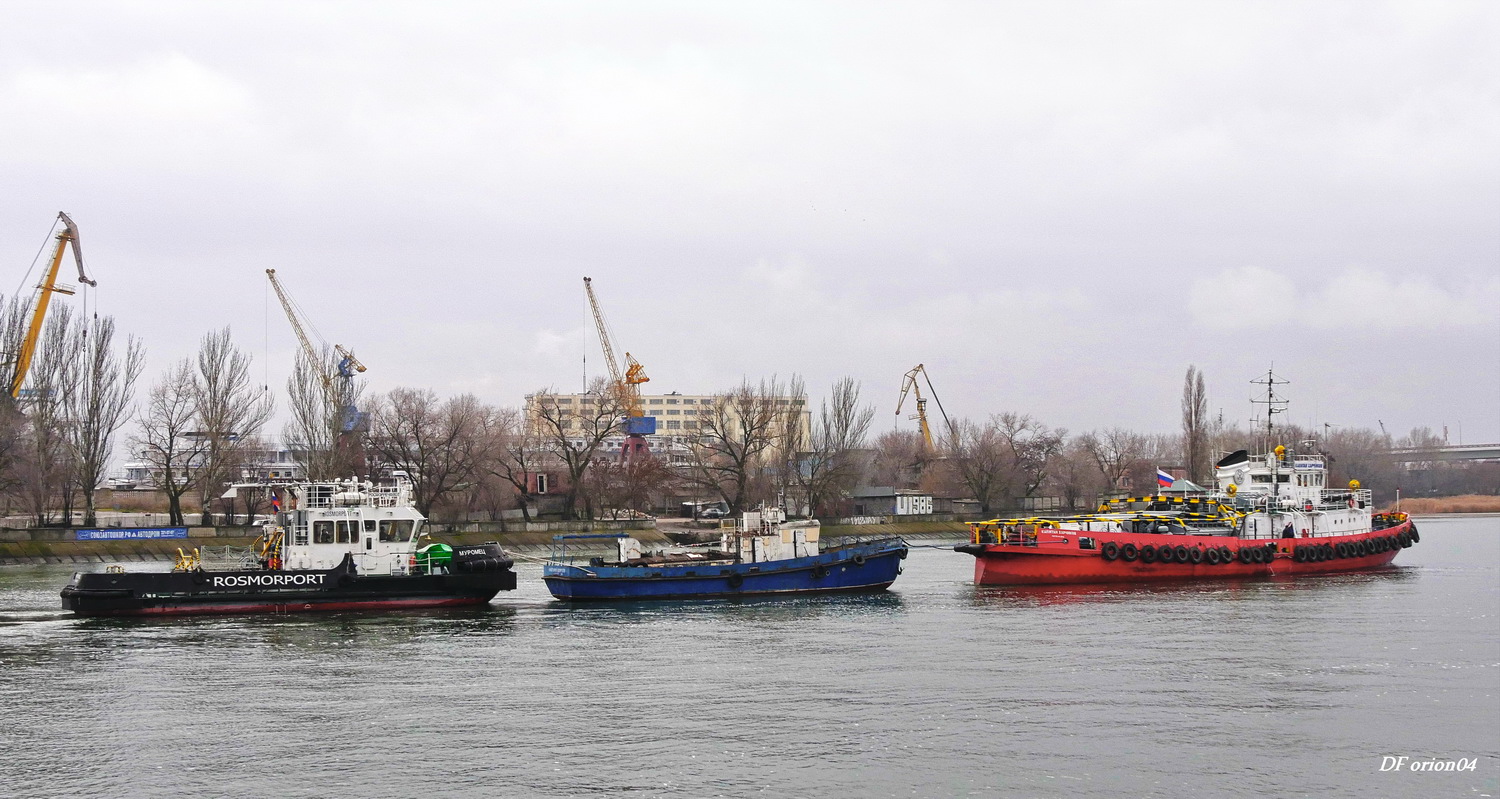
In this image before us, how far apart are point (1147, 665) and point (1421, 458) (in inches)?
6721

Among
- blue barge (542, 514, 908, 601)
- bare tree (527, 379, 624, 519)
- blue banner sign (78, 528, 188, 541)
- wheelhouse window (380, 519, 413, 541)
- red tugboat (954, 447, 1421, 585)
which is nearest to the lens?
wheelhouse window (380, 519, 413, 541)

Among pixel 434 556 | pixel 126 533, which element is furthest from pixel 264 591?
pixel 126 533

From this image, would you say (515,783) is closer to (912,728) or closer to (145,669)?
(912,728)

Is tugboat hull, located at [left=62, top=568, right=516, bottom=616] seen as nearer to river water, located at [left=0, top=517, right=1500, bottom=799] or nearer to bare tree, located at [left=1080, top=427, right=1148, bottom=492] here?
river water, located at [left=0, top=517, right=1500, bottom=799]

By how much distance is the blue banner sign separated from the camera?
69.0 m

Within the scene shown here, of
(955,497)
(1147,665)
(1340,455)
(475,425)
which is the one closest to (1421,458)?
(1340,455)

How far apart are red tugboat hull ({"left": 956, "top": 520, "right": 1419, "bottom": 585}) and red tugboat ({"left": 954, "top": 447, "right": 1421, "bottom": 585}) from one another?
41mm

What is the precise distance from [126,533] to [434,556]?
37.7 meters

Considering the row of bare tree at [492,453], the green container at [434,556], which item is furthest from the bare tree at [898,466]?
the green container at [434,556]

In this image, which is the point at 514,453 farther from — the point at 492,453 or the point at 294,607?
the point at 294,607

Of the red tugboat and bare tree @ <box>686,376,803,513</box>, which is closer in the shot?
the red tugboat

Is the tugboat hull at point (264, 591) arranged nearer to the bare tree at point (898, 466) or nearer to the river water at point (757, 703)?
the river water at point (757, 703)

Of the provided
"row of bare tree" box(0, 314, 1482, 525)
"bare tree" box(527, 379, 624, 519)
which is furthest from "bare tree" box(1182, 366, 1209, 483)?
"bare tree" box(527, 379, 624, 519)

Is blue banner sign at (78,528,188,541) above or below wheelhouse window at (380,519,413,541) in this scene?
below
